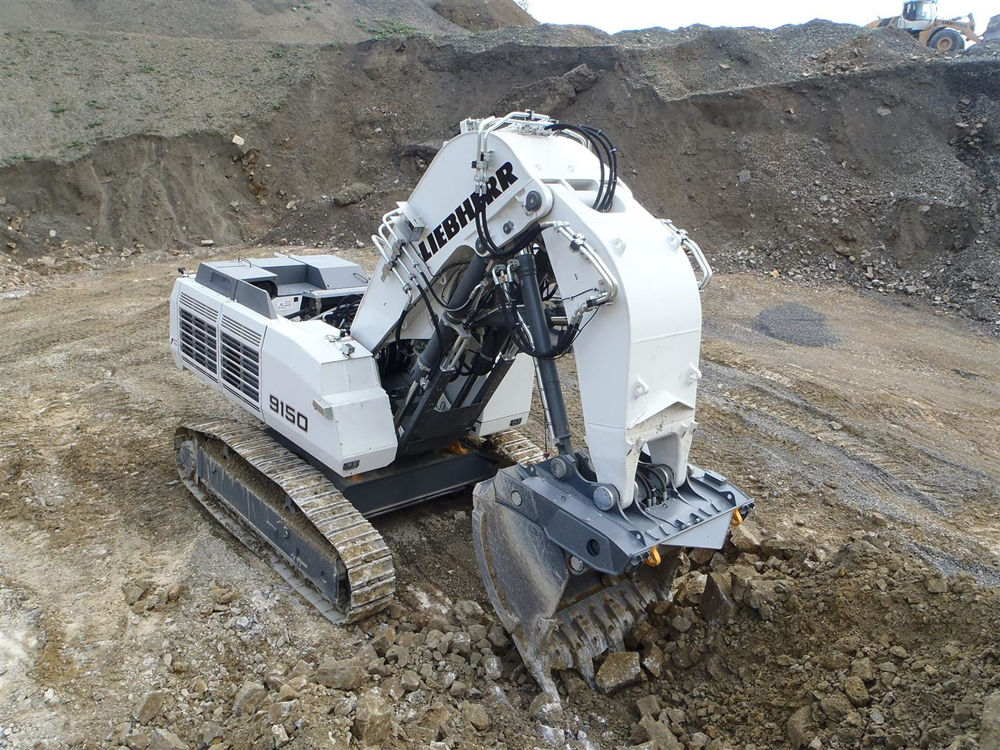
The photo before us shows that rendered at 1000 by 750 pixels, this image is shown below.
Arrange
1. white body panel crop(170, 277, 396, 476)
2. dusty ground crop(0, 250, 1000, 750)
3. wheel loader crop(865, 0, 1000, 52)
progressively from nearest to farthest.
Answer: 1. dusty ground crop(0, 250, 1000, 750)
2. white body panel crop(170, 277, 396, 476)
3. wheel loader crop(865, 0, 1000, 52)

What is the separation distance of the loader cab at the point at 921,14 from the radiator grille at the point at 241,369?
23.8 m

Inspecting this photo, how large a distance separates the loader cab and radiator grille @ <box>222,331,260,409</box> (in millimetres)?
23832

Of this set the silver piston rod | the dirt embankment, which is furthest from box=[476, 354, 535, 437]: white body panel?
the dirt embankment

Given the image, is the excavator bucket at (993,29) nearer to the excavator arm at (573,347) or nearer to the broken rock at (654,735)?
the excavator arm at (573,347)

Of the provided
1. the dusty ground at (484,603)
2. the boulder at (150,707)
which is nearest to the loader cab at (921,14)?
the dusty ground at (484,603)

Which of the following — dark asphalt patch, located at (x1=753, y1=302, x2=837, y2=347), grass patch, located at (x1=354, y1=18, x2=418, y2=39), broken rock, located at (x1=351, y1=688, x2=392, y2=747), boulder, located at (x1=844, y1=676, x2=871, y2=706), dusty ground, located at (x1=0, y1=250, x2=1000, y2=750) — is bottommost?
dark asphalt patch, located at (x1=753, y1=302, x2=837, y2=347)

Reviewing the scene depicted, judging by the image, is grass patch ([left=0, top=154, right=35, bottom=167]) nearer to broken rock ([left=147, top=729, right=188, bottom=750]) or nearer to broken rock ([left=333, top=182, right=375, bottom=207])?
broken rock ([left=333, top=182, right=375, bottom=207])

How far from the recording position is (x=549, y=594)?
3.97 meters

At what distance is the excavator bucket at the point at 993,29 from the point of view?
878 inches

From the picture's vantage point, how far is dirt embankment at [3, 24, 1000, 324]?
1380 centimetres

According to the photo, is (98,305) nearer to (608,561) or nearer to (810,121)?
(608,561)

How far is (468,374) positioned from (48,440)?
4.46 m

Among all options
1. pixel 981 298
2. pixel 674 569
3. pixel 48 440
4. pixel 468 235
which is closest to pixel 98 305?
pixel 48 440

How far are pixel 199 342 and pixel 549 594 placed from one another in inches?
139
